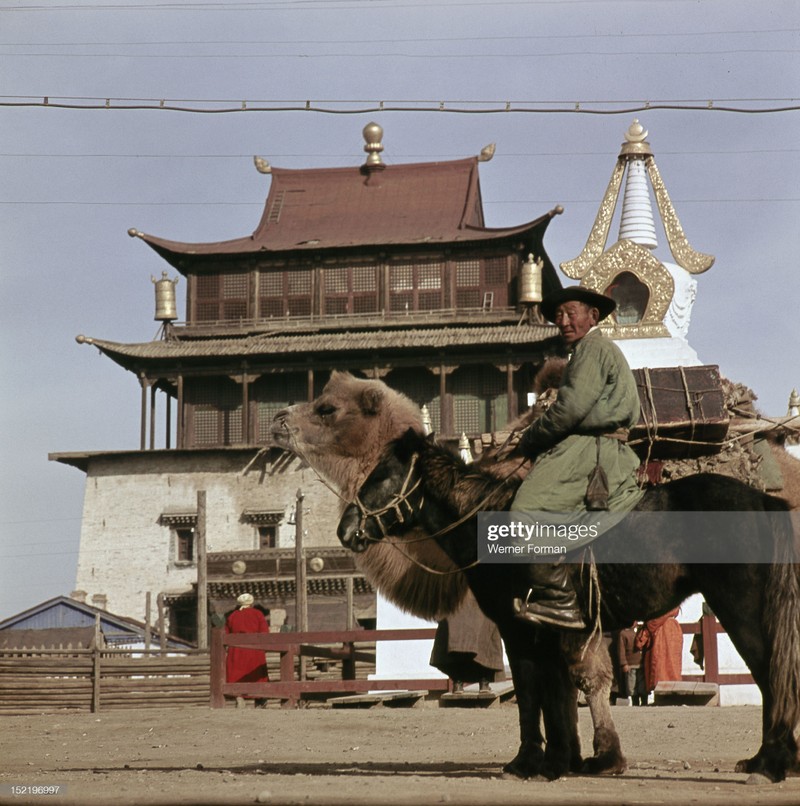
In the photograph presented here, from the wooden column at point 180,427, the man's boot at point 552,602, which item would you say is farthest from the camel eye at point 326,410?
the wooden column at point 180,427

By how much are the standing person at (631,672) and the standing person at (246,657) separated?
17.1 feet

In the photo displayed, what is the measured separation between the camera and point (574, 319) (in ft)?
27.4

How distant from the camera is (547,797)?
6.59 m

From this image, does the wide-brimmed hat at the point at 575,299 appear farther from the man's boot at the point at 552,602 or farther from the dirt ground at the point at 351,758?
the dirt ground at the point at 351,758

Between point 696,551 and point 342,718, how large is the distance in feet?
22.9

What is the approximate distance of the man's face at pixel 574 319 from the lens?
8.35 m

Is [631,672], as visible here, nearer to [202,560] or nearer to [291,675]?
[291,675]

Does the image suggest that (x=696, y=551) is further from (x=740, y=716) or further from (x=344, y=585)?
(x=344, y=585)

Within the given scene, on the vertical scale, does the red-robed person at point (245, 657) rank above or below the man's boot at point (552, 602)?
above

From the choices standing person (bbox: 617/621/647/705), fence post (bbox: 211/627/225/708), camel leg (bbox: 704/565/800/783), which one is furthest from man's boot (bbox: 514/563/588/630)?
fence post (bbox: 211/627/225/708)

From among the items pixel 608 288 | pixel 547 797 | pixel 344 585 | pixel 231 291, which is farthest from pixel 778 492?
pixel 231 291

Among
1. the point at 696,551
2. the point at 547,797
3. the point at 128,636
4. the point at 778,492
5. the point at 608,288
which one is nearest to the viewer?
the point at 547,797

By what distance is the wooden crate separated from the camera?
966 cm

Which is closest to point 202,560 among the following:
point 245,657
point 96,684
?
point 96,684
